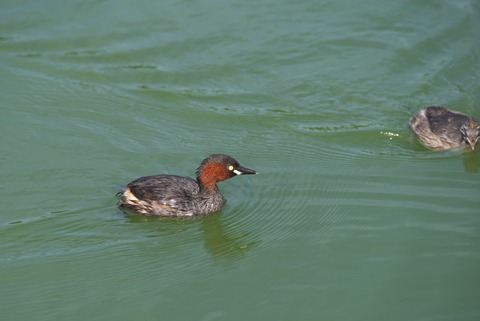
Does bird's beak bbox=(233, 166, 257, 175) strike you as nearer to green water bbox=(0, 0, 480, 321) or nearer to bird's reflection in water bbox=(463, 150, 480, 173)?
green water bbox=(0, 0, 480, 321)

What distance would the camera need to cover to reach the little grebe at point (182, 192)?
921cm

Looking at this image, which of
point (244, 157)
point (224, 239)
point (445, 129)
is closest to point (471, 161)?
point (445, 129)

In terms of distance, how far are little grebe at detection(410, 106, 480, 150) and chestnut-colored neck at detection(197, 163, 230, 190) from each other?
3.30 metres

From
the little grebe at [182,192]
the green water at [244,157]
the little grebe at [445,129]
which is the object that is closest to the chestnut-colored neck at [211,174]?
the little grebe at [182,192]

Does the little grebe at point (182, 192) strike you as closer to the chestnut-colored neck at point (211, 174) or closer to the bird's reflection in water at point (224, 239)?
the chestnut-colored neck at point (211, 174)

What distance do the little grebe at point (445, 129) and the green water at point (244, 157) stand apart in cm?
21

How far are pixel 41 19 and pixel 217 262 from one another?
8.05 m

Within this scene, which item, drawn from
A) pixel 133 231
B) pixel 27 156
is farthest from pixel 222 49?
pixel 133 231

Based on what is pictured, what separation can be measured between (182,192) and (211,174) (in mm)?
401

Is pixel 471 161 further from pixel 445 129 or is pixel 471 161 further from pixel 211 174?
pixel 211 174

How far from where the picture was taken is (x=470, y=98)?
505 inches

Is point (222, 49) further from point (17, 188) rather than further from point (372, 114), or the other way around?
point (17, 188)

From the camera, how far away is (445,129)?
1135 cm

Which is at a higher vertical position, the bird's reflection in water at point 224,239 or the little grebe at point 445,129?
the little grebe at point 445,129
